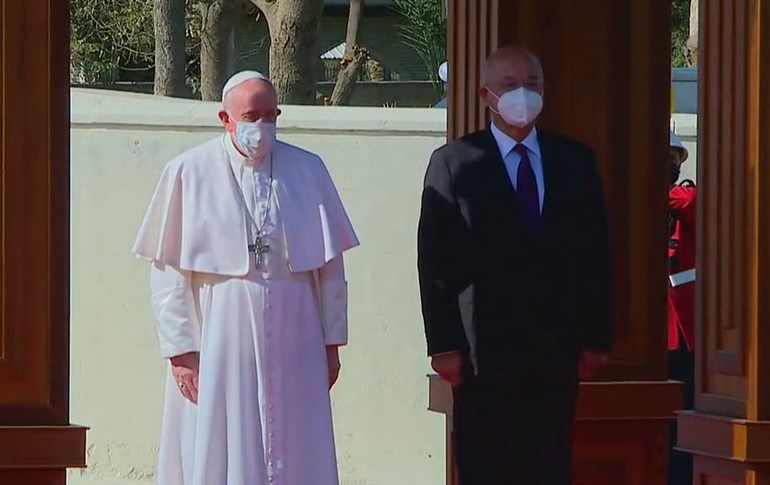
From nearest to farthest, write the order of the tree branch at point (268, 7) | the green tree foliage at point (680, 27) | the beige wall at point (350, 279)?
the beige wall at point (350, 279)
the tree branch at point (268, 7)
the green tree foliage at point (680, 27)

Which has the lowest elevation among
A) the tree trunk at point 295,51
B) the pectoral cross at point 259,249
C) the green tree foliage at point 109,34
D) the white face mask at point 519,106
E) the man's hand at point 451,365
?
the man's hand at point 451,365

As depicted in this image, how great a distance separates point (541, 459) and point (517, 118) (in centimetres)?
99

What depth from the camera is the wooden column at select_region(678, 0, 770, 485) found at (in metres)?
5.65

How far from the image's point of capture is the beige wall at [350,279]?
9.75 m

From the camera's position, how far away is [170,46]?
1769 centimetres

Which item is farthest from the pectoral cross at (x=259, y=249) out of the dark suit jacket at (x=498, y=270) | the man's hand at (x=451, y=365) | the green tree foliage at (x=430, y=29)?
the green tree foliage at (x=430, y=29)

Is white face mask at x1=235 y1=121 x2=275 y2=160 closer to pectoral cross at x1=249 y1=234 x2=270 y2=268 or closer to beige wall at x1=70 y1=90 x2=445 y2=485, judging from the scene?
pectoral cross at x1=249 y1=234 x2=270 y2=268

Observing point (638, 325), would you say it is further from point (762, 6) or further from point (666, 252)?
point (762, 6)

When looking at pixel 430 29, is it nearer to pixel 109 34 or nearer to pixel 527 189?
pixel 109 34

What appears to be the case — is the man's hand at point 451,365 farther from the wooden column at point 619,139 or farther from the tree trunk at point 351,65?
the tree trunk at point 351,65

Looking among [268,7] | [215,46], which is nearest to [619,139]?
[268,7]

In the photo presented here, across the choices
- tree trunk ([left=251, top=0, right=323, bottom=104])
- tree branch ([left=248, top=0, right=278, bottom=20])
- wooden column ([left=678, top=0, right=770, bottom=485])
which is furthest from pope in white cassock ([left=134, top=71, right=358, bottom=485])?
tree branch ([left=248, top=0, right=278, bottom=20])

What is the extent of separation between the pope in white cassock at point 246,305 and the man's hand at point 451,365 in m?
0.66

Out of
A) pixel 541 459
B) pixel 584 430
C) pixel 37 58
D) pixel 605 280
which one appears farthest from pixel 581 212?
pixel 37 58
